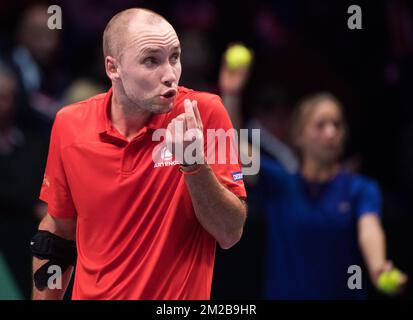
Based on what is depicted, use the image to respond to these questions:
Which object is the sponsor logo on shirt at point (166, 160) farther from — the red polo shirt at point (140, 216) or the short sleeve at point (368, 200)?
Result: the short sleeve at point (368, 200)

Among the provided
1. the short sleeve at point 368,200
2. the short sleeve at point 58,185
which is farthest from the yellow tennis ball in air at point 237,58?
the short sleeve at point 368,200

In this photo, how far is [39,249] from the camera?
427 centimetres

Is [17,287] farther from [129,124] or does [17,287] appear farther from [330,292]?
[129,124]

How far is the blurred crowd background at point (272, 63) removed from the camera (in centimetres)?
771

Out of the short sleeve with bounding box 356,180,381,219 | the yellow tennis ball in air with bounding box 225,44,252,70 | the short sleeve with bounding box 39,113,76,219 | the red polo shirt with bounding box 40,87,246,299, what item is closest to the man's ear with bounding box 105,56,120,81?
the red polo shirt with bounding box 40,87,246,299

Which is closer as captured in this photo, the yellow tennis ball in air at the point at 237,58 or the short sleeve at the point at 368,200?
the yellow tennis ball in air at the point at 237,58

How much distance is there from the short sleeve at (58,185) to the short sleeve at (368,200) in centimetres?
280

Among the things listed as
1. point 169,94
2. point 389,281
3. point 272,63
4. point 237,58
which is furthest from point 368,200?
point 169,94

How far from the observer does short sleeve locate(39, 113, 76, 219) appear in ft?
13.8

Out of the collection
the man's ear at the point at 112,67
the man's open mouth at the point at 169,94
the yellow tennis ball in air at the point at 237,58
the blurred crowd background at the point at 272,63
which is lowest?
the man's open mouth at the point at 169,94

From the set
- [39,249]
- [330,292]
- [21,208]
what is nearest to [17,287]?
[21,208]

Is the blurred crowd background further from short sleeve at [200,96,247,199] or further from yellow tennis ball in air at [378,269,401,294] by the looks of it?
short sleeve at [200,96,247,199]

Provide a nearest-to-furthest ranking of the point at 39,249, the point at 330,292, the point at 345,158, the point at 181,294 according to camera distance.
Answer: the point at 181,294
the point at 39,249
the point at 330,292
the point at 345,158

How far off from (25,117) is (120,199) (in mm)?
3747
